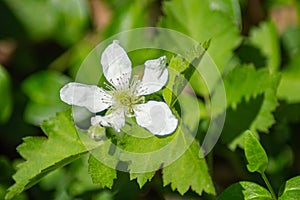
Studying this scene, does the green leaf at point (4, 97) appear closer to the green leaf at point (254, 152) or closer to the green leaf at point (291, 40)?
the green leaf at point (254, 152)

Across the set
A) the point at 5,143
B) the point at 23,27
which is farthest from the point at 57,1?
the point at 5,143

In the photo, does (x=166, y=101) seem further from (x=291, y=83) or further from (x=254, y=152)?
(x=291, y=83)

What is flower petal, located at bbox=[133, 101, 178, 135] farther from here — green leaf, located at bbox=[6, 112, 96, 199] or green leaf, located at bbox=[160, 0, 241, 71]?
green leaf, located at bbox=[160, 0, 241, 71]

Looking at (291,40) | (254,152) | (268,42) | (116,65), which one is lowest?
(291,40)

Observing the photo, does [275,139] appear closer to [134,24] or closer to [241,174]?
[241,174]

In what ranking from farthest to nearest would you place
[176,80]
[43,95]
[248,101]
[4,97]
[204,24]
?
[43,95]
[4,97]
[204,24]
[248,101]
[176,80]

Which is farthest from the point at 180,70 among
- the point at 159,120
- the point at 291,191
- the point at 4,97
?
the point at 4,97

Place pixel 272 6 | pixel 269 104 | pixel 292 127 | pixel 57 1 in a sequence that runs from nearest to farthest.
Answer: pixel 269 104
pixel 292 127
pixel 57 1
pixel 272 6
